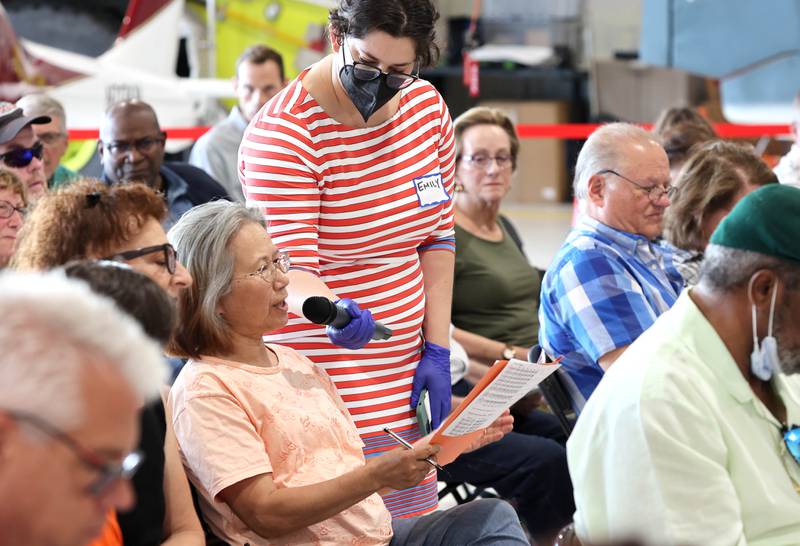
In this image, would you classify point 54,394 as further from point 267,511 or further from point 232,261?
point 232,261

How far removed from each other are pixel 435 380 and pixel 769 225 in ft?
3.53

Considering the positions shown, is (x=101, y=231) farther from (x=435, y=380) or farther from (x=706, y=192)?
(x=706, y=192)

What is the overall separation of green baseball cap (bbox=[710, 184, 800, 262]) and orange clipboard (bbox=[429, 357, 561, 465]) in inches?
20.8

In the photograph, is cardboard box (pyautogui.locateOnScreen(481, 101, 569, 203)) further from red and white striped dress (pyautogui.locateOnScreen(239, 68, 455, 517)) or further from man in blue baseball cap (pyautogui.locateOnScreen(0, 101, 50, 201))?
red and white striped dress (pyautogui.locateOnScreen(239, 68, 455, 517))

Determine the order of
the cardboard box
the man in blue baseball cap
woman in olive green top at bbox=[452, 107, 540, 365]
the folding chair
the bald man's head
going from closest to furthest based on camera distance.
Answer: the folding chair, the man in blue baseball cap, woman in olive green top at bbox=[452, 107, 540, 365], the bald man's head, the cardboard box

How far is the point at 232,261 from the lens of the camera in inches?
94.0

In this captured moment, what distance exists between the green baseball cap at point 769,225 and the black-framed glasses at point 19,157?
2481mm

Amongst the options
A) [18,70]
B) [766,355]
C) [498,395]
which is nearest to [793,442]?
[766,355]

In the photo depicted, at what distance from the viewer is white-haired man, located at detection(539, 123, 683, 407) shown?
112 inches

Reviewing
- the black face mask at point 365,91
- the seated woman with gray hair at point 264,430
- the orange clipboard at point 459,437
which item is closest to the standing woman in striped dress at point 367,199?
the black face mask at point 365,91

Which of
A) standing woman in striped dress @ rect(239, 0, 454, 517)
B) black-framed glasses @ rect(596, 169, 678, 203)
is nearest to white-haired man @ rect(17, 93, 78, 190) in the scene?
standing woman in striped dress @ rect(239, 0, 454, 517)

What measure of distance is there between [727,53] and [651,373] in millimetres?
5713

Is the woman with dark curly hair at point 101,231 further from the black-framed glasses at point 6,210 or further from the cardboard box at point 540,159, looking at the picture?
the cardboard box at point 540,159

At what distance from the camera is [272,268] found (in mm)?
Answer: 2424
